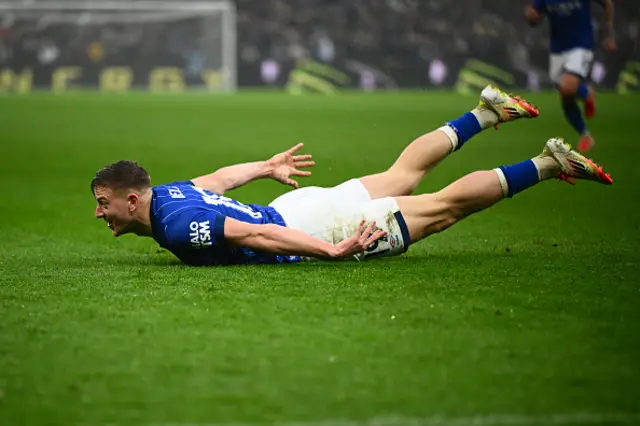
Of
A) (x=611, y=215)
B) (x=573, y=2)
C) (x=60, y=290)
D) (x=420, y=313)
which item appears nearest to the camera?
(x=420, y=313)

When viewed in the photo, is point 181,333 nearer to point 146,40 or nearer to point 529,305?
point 529,305

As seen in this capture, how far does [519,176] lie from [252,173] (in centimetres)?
154

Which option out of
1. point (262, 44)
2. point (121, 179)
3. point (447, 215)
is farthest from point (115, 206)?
point (262, 44)

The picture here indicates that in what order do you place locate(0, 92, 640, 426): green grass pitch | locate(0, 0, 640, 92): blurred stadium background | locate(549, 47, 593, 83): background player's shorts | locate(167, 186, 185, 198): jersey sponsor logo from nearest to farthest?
locate(0, 92, 640, 426): green grass pitch < locate(167, 186, 185, 198): jersey sponsor logo < locate(549, 47, 593, 83): background player's shorts < locate(0, 0, 640, 92): blurred stadium background

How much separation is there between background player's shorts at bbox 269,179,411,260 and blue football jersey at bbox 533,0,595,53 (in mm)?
8661

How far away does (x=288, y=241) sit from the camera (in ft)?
18.2

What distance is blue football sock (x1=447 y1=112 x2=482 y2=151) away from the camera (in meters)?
6.61

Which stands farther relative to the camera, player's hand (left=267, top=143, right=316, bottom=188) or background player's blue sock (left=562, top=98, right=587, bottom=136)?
background player's blue sock (left=562, top=98, right=587, bottom=136)

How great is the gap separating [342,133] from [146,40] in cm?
1361

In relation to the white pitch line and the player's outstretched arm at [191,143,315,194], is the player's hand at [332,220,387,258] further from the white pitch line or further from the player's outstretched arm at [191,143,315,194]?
the white pitch line

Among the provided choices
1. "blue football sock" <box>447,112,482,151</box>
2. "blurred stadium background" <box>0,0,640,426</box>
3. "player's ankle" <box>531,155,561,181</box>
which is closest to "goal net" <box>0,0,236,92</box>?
"blurred stadium background" <box>0,0,640,426</box>

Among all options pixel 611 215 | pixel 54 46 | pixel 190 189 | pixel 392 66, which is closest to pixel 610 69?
pixel 392 66

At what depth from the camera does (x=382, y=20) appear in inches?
1117

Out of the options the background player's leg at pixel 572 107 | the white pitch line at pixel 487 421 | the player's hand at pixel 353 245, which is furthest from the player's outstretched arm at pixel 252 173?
the background player's leg at pixel 572 107
